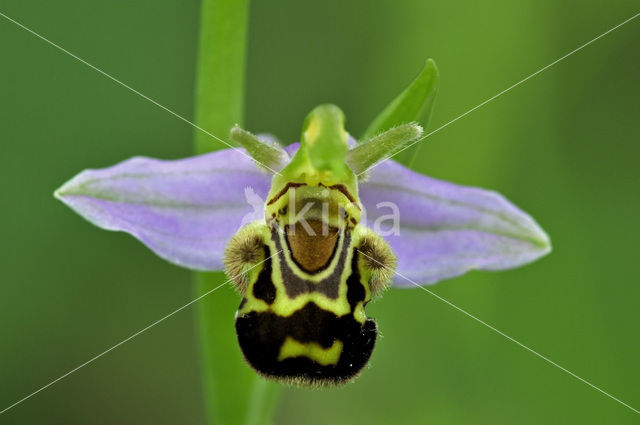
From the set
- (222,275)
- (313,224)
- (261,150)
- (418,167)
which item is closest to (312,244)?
(313,224)

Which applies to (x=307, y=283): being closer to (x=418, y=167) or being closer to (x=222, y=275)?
(x=222, y=275)

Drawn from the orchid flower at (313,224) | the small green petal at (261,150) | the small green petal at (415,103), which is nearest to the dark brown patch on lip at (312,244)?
the orchid flower at (313,224)

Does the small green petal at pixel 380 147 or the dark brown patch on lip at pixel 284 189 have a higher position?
the small green petal at pixel 380 147

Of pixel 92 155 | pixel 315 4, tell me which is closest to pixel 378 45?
pixel 315 4

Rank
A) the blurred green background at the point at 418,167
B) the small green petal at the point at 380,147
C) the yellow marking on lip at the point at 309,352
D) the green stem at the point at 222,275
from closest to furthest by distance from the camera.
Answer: the yellow marking on lip at the point at 309,352, the small green petal at the point at 380,147, the green stem at the point at 222,275, the blurred green background at the point at 418,167

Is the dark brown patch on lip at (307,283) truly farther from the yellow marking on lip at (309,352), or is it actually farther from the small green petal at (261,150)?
the small green petal at (261,150)

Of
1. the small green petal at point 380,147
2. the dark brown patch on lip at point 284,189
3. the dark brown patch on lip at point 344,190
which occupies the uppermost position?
the small green petal at point 380,147

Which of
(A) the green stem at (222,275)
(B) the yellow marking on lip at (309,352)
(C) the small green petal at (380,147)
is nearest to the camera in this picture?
(B) the yellow marking on lip at (309,352)

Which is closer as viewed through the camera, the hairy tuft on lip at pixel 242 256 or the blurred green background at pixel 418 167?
the hairy tuft on lip at pixel 242 256
